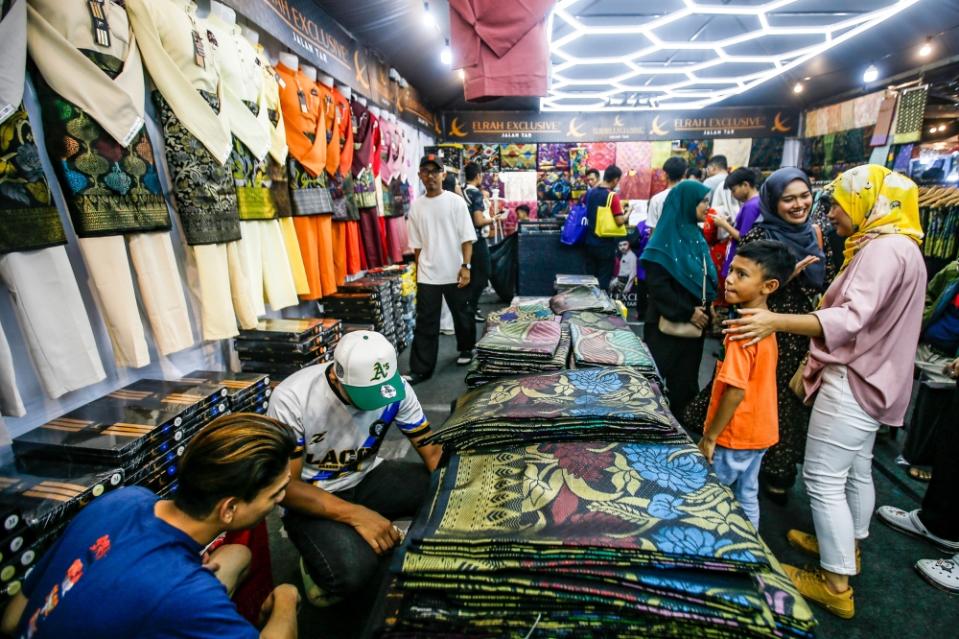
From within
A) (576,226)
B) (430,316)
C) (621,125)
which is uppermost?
(621,125)

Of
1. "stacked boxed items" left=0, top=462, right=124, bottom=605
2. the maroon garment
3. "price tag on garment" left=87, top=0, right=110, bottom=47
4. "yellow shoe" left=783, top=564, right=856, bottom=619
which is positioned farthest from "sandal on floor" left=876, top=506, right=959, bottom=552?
"price tag on garment" left=87, top=0, right=110, bottom=47

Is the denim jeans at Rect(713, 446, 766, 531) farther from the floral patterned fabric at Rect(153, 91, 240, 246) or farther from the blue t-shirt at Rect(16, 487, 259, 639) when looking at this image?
the floral patterned fabric at Rect(153, 91, 240, 246)

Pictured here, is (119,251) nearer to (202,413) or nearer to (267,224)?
(202,413)

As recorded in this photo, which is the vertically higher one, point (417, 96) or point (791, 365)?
point (417, 96)

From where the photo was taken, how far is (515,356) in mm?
1466

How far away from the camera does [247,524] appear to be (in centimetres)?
104

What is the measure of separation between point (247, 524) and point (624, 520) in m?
0.87

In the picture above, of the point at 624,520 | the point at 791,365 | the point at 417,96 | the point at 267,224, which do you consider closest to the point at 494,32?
the point at 267,224

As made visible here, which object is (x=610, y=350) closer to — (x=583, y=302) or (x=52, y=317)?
(x=583, y=302)

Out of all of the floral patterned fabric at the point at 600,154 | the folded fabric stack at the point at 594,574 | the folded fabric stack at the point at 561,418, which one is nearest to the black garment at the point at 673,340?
the folded fabric stack at the point at 561,418

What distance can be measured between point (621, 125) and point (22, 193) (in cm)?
824

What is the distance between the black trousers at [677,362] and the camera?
7.93 feet

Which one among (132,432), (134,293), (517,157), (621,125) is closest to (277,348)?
(134,293)

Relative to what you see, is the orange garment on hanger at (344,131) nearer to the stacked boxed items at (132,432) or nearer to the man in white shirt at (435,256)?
the man in white shirt at (435,256)
